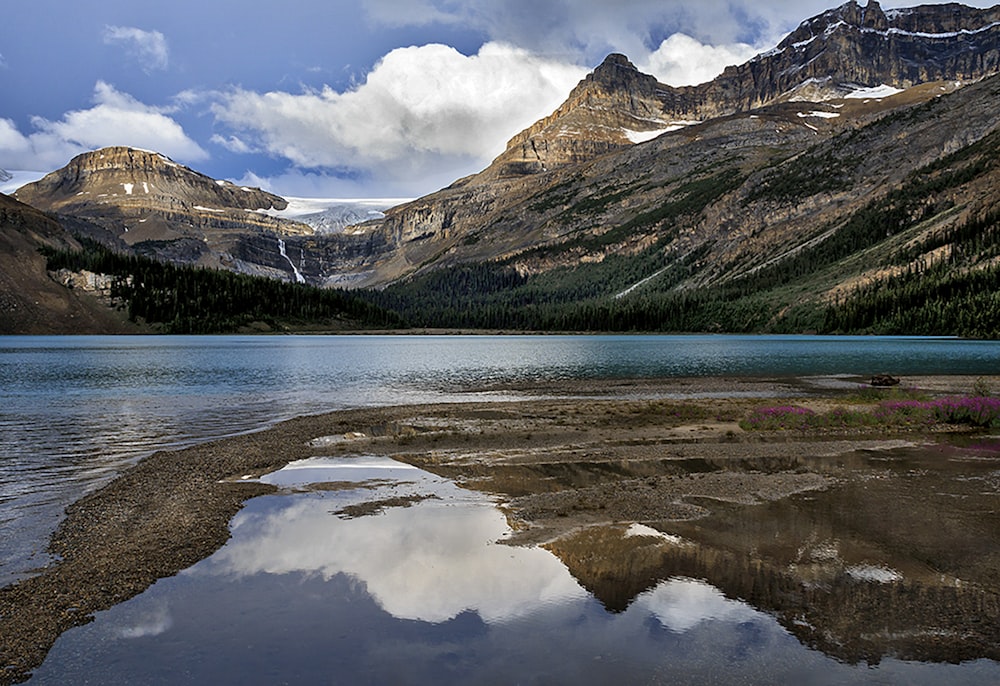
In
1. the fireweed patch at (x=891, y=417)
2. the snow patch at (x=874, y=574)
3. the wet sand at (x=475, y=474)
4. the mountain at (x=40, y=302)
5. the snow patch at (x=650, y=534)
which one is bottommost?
the wet sand at (x=475, y=474)

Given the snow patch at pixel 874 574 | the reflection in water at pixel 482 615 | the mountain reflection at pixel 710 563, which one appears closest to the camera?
the reflection in water at pixel 482 615

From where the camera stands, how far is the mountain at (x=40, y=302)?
177 meters

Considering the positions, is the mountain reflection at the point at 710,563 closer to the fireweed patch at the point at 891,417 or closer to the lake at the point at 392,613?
the lake at the point at 392,613

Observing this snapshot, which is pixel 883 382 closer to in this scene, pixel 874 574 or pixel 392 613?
pixel 874 574

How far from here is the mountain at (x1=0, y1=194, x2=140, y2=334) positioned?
6954 inches

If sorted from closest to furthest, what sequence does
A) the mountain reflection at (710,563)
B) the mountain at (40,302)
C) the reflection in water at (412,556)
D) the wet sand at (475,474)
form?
1. the mountain reflection at (710,563)
2. the reflection in water at (412,556)
3. the wet sand at (475,474)
4. the mountain at (40,302)

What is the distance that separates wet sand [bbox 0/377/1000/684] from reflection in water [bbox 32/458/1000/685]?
926 millimetres

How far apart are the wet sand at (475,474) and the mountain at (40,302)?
184 m

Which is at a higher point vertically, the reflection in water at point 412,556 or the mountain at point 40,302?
the mountain at point 40,302

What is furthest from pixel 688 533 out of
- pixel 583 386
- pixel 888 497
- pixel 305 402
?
pixel 583 386

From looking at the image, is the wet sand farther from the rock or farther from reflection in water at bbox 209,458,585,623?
the rock

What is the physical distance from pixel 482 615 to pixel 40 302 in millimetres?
216411

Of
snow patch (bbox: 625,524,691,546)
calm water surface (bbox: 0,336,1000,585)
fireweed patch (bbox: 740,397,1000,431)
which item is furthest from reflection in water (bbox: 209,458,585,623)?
fireweed patch (bbox: 740,397,1000,431)

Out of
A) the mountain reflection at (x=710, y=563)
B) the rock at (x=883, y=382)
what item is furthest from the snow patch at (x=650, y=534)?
the rock at (x=883, y=382)
